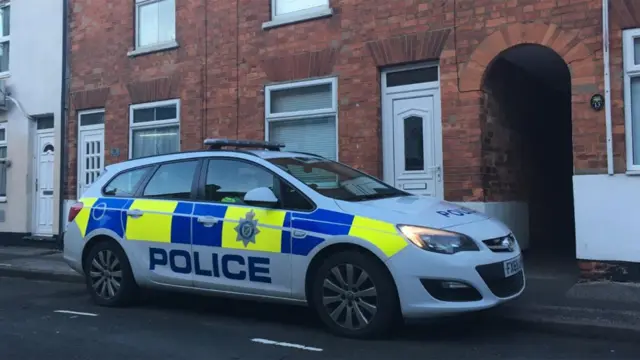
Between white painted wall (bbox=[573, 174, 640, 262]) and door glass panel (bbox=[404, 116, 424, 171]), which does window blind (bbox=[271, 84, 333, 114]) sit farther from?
white painted wall (bbox=[573, 174, 640, 262])

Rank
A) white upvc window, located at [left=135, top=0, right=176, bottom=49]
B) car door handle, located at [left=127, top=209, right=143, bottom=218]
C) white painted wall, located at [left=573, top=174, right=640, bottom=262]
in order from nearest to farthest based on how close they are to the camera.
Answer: car door handle, located at [left=127, top=209, right=143, bottom=218], white painted wall, located at [left=573, top=174, right=640, bottom=262], white upvc window, located at [left=135, top=0, right=176, bottom=49]

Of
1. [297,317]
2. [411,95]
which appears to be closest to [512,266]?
[297,317]

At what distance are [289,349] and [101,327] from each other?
2.08m

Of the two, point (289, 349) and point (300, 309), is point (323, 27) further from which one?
point (289, 349)

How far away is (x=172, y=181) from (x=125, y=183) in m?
0.77

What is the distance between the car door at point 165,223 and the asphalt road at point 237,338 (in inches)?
21.0

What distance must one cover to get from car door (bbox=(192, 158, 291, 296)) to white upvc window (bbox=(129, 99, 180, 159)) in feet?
16.9

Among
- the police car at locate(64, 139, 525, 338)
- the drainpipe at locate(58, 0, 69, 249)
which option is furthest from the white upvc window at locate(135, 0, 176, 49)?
the police car at locate(64, 139, 525, 338)

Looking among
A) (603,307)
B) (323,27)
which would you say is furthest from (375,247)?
(323,27)

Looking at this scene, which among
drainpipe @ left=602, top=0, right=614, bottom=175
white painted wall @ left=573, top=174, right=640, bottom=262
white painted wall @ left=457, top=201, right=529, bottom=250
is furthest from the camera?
white painted wall @ left=457, top=201, right=529, bottom=250

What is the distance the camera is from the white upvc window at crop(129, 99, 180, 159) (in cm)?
1148

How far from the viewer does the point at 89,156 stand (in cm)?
1268

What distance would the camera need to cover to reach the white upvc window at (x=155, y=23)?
11.8 meters

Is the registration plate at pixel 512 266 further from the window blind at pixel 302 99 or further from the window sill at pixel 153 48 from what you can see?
the window sill at pixel 153 48
